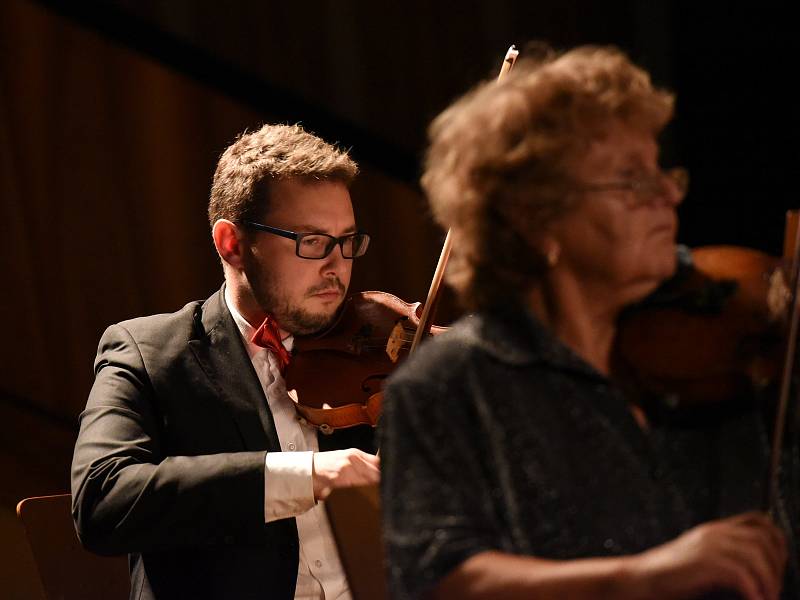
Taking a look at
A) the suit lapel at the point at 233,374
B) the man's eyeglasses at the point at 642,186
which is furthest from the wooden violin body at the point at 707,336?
the suit lapel at the point at 233,374

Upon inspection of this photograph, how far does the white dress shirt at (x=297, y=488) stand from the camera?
186 cm

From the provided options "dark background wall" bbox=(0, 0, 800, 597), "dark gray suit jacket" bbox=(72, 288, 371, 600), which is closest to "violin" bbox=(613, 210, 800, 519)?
"dark gray suit jacket" bbox=(72, 288, 371, 600)

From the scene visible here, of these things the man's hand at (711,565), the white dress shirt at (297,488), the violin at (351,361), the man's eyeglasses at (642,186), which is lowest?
the white dress shirt at (297,488)

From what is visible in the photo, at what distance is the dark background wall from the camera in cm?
328

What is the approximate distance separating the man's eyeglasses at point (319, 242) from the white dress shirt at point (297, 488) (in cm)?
16

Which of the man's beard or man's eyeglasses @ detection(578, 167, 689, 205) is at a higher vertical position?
man's eyeglasses @ detection(578, 167, 689, 205)

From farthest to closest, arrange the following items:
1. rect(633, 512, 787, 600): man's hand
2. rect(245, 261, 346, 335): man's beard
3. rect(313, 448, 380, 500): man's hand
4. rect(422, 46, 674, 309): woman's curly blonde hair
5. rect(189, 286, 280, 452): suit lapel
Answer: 1. rect(245, 261, 346, 335): man's beard
2. rect(189, 286, 280, 452): suit lapel
3. rect(313, 448, 380, 500): man's hand
4. rect(422, 46, 674, 309): woman's curly blonde hair
5. rect(633, 512, 787, 600): man's hand

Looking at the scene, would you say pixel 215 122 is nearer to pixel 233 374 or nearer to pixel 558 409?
pixel 233 374

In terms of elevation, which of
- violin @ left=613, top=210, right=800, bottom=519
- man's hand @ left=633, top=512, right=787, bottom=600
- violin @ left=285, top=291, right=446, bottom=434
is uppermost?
violin @ left=613, top=210, right=800, bottom=519

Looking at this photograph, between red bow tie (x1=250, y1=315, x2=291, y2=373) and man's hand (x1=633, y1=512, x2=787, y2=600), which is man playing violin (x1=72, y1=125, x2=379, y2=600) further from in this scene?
man's hand (x1=633, y1=512, x2=787, y2=600)

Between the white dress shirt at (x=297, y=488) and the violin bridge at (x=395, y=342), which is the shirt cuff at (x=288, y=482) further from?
the violin bridge at (x=395, y=342)

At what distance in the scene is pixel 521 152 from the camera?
1247 mm

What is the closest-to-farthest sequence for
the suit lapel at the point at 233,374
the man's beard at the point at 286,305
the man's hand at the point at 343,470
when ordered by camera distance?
the man's hand at the point at 343,470
the suit lapel at the point at 233,374
the man's beard at the point at 286,305

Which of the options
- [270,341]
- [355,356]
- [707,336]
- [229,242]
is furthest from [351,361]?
[707,336]
